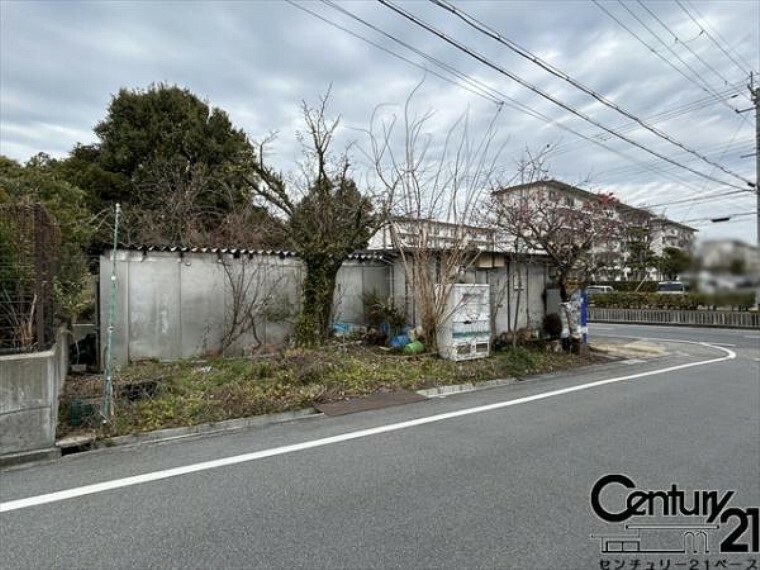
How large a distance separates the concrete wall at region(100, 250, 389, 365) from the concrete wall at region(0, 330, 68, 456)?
4.58 meters

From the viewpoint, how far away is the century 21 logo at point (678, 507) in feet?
10.5

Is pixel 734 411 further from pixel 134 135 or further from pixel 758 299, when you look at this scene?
pixel 134 135

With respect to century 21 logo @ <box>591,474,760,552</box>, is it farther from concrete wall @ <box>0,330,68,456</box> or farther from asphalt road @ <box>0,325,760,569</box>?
concrete wall @ <box>0,330,68,456</box>

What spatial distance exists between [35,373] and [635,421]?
6815 mm

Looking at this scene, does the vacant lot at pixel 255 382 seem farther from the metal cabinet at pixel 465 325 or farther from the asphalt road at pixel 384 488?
the asphalt road at pixel 384 488

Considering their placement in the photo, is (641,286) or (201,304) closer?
(641,286)

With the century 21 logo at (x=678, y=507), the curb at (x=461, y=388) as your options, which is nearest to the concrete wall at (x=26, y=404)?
the curb at (x=461, y=388)

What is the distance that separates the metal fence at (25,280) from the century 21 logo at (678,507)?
561 cm

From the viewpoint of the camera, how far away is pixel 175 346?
9.79 meters

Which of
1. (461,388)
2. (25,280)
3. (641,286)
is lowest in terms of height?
(461,388)

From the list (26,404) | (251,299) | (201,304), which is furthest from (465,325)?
(26,404)

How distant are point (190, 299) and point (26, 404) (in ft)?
17.9

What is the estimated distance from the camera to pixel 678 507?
11.8 ft

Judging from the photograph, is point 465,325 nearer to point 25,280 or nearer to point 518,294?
point 518,294
